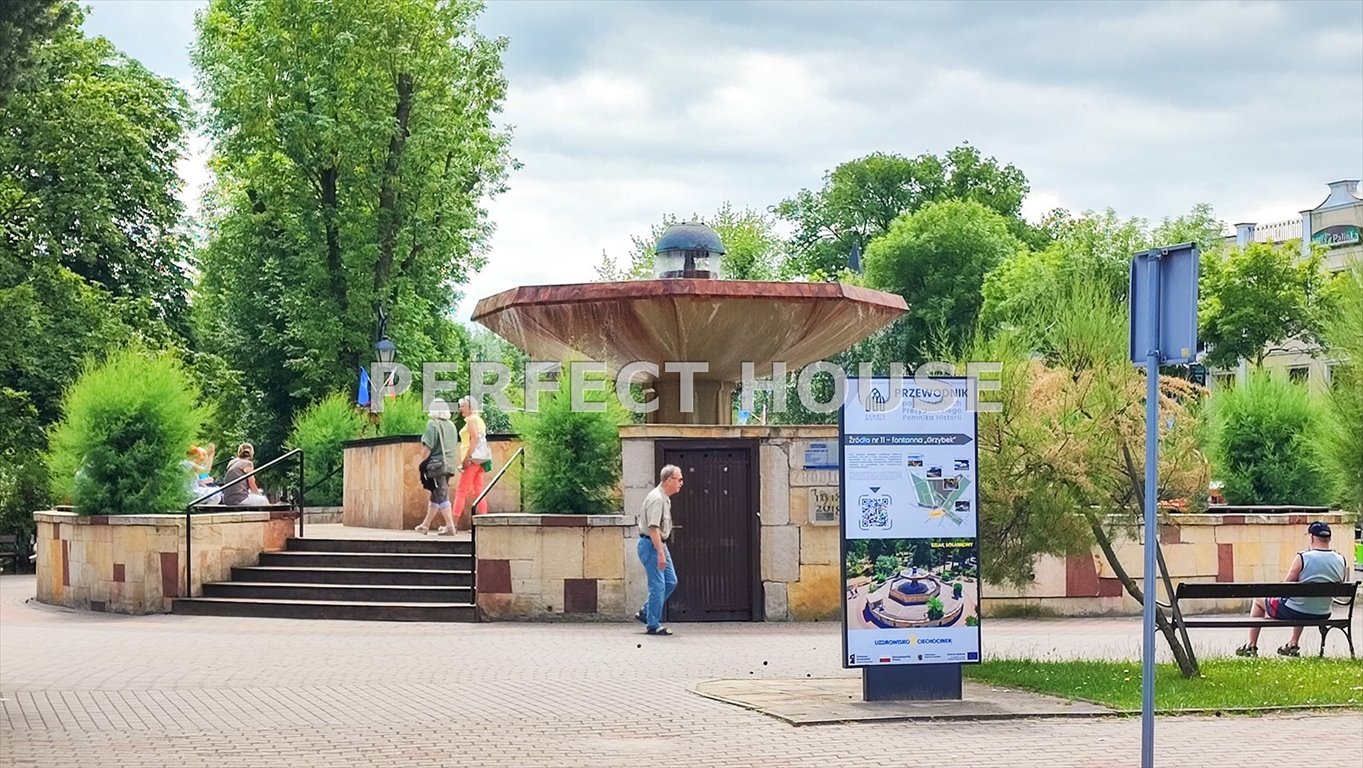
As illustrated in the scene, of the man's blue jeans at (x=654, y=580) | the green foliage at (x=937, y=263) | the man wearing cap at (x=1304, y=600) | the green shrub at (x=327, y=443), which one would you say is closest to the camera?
the man wearing cap at (x=1304, y=600)

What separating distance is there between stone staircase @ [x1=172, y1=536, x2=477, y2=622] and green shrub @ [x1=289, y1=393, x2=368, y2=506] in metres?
10.2

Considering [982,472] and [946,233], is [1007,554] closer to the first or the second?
[982,472]

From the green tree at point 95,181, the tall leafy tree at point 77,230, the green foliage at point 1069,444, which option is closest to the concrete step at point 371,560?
the green foliage at point 1069,444

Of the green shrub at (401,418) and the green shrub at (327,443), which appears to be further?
the green shrub at (327,443)

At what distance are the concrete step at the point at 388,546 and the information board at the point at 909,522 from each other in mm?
8684

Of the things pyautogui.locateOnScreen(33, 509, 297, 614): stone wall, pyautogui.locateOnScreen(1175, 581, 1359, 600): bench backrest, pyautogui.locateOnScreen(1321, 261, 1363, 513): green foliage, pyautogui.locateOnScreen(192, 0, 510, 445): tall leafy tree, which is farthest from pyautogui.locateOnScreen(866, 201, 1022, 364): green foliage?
pyautogui.locateOnScreen(1175, 581, 1359, 600): bench backrest

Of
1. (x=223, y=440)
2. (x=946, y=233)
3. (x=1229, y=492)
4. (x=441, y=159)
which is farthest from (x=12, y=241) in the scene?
(x=946, y=233)

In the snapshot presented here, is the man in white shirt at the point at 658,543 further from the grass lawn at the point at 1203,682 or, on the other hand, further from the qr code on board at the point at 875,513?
the qr code on board at the point at 875,513

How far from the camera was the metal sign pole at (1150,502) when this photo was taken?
7328mm

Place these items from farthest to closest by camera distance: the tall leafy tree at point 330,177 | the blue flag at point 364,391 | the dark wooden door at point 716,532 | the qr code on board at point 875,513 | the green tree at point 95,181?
the tall leafy tree at point 330,177
the green tree at point 95,181
the blue flag at point 364,391
the dark wooden door at point 716,532
the qr code on board at point 875,513

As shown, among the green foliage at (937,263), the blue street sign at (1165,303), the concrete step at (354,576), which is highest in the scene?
the green foliage at (937,263)

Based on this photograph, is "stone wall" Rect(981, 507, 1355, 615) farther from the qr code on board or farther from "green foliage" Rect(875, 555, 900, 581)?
the qr code on board

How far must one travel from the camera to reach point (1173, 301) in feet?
25.4

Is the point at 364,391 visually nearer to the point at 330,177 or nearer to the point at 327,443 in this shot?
the point at 327,443
